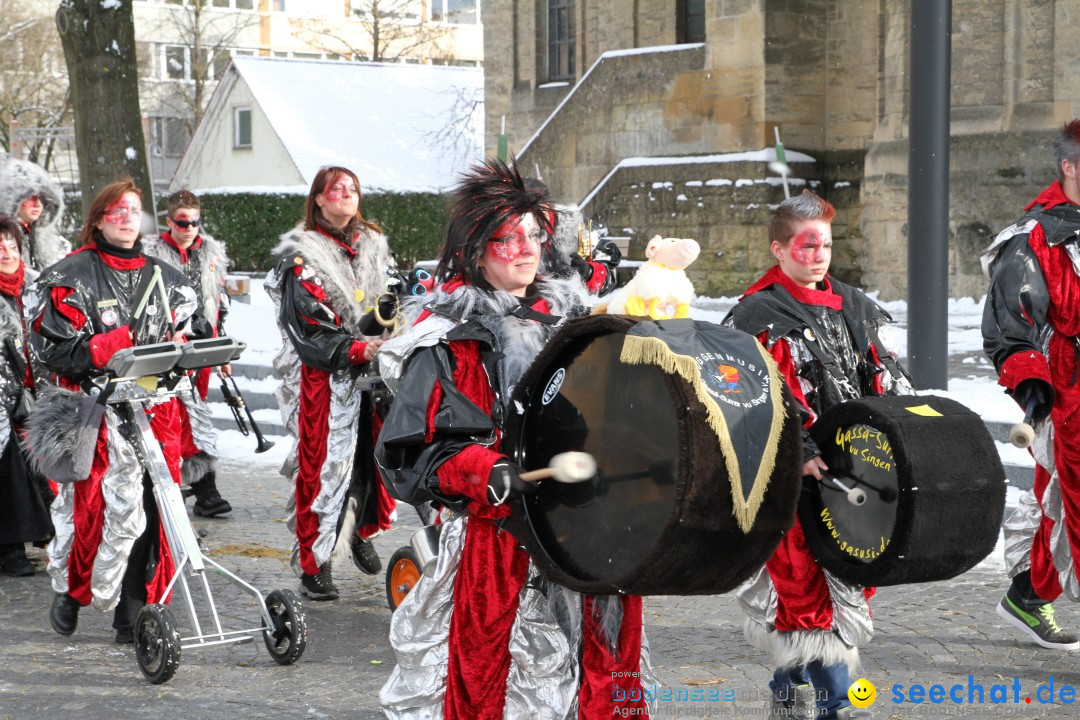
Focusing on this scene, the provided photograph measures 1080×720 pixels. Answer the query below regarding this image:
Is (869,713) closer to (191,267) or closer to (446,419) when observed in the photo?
(446,419)

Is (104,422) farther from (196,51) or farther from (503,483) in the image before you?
(196,51)

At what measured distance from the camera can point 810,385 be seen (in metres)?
4.62

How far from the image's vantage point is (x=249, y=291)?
23.0 meters

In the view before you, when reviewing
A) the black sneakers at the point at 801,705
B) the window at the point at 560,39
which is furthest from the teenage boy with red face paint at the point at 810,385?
the window at the point at 560,39

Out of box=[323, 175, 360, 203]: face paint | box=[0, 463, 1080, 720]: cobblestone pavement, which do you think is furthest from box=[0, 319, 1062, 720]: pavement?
box=[323, 175, 360, 203]: face paint

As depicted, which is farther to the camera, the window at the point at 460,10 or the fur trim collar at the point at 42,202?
the window at the point at 460,10

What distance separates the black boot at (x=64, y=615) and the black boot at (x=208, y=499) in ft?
8.99

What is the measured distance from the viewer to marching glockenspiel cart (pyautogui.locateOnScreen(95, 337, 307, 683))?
5430mm

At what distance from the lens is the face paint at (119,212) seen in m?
5.97

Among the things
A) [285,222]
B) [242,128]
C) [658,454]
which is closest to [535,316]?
[658,454]

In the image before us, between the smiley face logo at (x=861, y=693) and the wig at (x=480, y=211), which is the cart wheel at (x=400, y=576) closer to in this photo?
the smiley face logo at (x=861, y=693)

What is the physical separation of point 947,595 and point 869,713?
222 centimetres

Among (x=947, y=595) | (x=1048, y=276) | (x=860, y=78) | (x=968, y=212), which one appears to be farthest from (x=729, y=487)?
(x=860, y=78)

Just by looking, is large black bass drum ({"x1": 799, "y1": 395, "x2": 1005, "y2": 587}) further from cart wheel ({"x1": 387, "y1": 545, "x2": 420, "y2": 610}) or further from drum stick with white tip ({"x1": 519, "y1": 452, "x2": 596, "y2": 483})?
Answer: cart wheel ({"x1": 387, "y1": 545, "x2": 420, "y2": 610})
